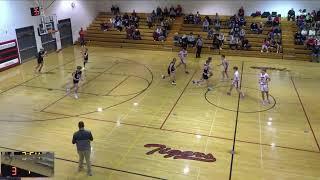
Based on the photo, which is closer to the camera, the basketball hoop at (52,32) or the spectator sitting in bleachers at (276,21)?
the basketball hoop at (52,32)

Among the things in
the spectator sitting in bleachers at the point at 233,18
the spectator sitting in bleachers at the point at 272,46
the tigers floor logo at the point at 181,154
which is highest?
the spectator sitting in bleachers at the point at 233,18

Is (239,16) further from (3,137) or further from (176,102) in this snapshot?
(3,137)

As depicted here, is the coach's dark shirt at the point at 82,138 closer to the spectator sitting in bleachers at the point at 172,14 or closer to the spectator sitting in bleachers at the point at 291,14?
the spectator sitting in bleachers at the point at 172,14

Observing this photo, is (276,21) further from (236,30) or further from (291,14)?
(236,30)

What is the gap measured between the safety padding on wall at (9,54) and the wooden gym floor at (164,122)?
3.35 ft

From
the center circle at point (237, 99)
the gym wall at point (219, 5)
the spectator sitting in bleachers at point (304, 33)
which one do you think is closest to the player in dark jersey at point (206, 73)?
the center circle at point (237, 99)

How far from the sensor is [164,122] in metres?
11.3

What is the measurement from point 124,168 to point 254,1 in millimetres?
21847

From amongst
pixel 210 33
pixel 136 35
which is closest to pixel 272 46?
pixel 210 33

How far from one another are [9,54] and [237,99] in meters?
13.5

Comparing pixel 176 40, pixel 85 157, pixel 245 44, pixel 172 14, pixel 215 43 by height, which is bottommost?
pixel 85 157

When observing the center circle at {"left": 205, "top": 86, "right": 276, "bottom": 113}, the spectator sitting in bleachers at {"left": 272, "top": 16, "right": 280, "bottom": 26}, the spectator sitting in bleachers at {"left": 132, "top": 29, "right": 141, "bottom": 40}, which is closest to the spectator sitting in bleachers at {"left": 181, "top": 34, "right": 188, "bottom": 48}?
the spectator sitting in bleachers at {"left": 132, "top": 29, "right": 141, "bottom": 40}

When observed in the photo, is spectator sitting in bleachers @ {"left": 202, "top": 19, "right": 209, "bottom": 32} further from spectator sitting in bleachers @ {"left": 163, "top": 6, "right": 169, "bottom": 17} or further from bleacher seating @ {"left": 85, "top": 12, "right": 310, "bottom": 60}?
spectator sitting in bleachers @ {"left": 163, "top": 6, "right": 169, "bottom": 17}

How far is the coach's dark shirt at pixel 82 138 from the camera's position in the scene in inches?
303
